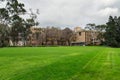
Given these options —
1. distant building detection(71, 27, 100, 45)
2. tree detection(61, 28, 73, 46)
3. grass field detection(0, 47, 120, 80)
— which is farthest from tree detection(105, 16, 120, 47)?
grass field detection(0, 47, 120, 80)

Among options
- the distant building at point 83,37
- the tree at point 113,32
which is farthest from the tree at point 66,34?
the tree at point 113,32

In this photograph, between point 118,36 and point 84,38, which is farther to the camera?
point 84,38

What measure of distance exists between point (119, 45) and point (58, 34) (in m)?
37.3

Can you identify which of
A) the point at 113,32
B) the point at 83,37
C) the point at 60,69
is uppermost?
the point at 113,32

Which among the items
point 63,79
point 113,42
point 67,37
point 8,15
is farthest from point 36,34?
point 63,79

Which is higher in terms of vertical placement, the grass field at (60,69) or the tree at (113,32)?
the tree at (113,32)

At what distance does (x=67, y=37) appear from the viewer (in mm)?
124000

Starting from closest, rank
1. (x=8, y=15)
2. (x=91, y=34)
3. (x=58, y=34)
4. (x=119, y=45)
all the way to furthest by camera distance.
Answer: (x=8, y=15), (x=119, y=45), (x=58, y=34), (x=91, y=34)

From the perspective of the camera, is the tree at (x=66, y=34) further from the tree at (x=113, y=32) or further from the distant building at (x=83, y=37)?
the tree at (x=113, y=32)

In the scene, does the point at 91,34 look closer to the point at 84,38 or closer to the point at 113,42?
the point at 84,38

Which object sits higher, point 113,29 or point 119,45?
point 113,29

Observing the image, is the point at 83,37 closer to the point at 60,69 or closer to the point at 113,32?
the point at 113,32

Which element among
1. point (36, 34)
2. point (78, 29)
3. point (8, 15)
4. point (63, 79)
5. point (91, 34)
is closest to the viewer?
point (63, 79)

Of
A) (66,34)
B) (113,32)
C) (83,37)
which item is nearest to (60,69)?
(113,32)
